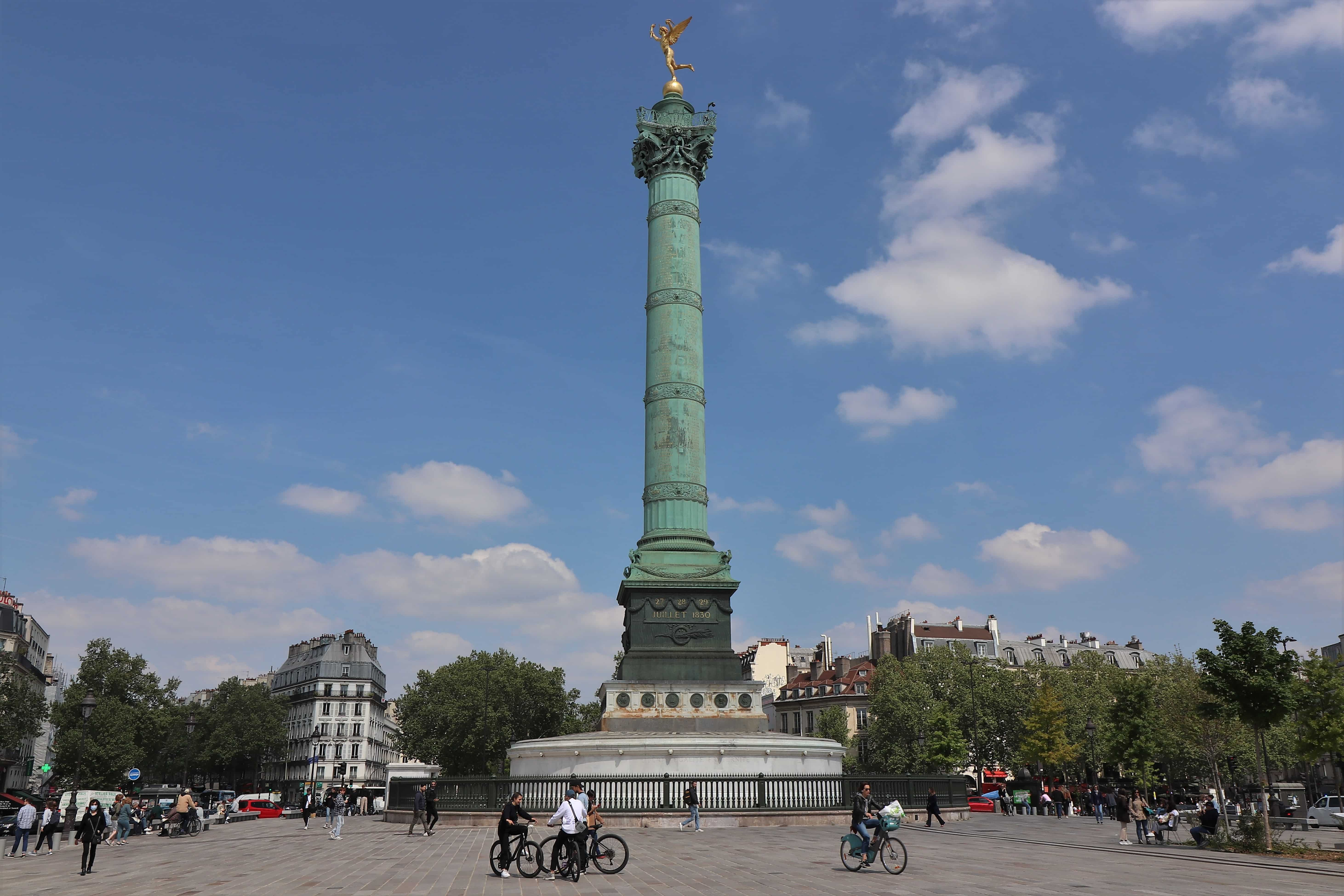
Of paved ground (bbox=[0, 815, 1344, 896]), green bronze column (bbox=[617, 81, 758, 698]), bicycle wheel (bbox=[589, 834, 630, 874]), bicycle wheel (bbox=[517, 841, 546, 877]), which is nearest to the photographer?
paved ground (bbox=[0, 815, 1344, 896])

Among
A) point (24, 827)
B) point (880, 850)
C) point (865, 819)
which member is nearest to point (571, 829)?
point (865, 819)

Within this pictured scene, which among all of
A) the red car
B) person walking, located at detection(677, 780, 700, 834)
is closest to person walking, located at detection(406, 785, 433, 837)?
person walking, located at detection(677, 780, 700, 834)

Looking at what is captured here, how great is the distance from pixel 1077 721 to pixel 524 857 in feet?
177

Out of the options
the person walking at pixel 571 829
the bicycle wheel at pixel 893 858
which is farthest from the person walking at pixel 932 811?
the person walking at pixel 571 829

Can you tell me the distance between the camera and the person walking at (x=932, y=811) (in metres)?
29.8

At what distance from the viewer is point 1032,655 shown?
9512 centimetres

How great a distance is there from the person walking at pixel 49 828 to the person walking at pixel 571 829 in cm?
1616

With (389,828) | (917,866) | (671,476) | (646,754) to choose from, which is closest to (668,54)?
(671,476)

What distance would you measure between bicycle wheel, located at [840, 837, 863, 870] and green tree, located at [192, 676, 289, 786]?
8011cm

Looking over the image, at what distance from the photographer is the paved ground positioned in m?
15.0

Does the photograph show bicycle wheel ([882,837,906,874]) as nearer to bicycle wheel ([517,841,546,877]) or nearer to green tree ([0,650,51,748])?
bicycle wheel ([517,841,546,877])

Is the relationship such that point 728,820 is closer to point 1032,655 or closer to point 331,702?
point 1032,655

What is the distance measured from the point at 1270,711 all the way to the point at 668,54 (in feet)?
115

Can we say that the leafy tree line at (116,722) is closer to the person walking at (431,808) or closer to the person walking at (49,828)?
the person walking at (49,828)
